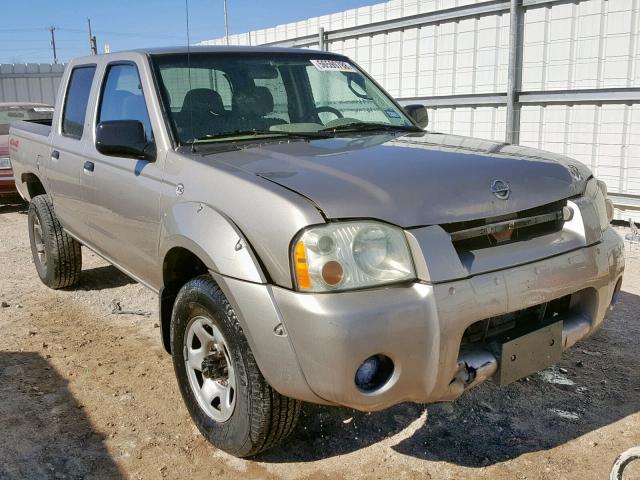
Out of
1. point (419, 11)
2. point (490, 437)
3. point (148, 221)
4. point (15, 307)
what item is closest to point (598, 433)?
point (490, 437)

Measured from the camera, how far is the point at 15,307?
5156mm

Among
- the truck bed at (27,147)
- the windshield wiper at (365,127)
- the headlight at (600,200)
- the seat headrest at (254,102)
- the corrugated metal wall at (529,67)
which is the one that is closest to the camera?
the headlight at (600,200)

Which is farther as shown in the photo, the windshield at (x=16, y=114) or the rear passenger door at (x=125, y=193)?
the windshield at (x=16, y=114)

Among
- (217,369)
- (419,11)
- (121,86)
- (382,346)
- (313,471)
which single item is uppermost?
(419,11)

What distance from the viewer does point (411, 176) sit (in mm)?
2553

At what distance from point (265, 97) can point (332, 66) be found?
740 millimetres

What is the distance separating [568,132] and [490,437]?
18.5ft

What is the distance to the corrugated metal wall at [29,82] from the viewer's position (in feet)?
61.6

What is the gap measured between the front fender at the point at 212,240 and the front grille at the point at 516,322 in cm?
86

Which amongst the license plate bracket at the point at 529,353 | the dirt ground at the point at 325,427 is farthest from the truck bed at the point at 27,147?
the license plate bracket at the point at 529,353

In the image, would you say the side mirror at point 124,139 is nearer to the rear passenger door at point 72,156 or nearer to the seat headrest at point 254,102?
the seat headrest at point 254,102

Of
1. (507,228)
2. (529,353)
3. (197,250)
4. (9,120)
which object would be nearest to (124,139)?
(197,250)

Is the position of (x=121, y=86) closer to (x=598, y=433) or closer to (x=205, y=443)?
(x=205, y=443)

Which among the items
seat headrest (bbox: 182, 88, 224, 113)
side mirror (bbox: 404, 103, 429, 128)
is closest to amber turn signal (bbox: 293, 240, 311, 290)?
seat headrest (bbox: 182, 88, 224, 113)
